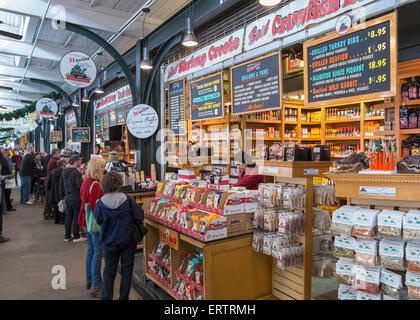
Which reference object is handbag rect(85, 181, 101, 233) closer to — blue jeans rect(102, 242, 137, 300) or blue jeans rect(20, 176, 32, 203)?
blue jeans rect(102, 242, 137, 300)

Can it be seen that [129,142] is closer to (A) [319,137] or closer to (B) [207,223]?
(A) [319,137]

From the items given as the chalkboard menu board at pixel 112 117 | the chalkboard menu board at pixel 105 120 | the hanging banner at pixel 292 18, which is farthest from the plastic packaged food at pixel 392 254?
the chalkboard menu board at pixel 105 120

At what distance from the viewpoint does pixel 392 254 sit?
1.97 m

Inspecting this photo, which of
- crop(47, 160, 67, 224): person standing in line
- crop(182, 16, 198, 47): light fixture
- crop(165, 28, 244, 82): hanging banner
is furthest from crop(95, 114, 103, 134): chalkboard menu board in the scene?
crop(182, 16, 198, 47): light fixture

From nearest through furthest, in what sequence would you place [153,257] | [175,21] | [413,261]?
[413,261]
[153,257]
[175,21]

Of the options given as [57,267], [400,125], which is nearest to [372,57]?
[400,125]

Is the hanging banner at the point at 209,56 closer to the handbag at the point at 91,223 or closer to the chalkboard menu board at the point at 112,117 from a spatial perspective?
the handbag at the point at 91,223

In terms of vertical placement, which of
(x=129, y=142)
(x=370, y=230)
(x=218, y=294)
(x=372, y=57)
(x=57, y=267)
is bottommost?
(x=57, y=267)

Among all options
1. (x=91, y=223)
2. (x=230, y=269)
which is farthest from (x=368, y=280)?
(x=91, y=223)

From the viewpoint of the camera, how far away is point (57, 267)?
478 cm

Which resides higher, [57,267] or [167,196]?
[167,196]

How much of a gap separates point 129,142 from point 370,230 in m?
8.49

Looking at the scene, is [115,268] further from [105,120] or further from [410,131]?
[105,120]

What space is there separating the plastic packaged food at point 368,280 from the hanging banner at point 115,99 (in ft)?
29.6
